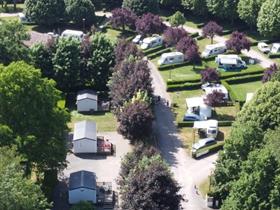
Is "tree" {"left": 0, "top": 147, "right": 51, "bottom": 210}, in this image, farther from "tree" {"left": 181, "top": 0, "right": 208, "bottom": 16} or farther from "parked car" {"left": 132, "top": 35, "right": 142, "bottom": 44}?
"tree" {"left": 181, "top": 0, "right": 208, "bottom": 16}

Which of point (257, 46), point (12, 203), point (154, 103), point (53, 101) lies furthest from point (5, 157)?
point (257, 46)

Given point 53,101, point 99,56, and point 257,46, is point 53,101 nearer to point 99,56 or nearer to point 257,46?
point 99,56

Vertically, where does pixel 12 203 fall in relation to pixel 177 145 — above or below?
above

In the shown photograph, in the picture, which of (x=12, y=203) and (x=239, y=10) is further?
(x=239, y=10)

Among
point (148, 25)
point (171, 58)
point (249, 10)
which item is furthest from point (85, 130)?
point (249, 10)

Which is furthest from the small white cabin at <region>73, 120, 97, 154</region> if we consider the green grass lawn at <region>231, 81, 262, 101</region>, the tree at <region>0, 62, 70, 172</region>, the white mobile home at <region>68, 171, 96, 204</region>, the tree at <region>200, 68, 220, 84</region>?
the green grass lawn at <region>231, 81, 262, 101</region>

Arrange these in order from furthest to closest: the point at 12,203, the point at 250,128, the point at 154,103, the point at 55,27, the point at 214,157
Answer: the point at 55,27 → the point at 154,103 → the point at 214,157 → the point at 250,128 → the point at 12,203
